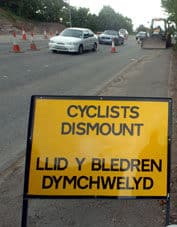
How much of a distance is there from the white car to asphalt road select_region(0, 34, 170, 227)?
4.80m

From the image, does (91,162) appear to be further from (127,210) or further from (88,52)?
(88,52)

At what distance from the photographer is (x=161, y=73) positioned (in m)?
19.4

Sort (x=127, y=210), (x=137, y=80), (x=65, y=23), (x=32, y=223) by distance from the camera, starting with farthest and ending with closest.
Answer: (x=65, y=23), (x=137, y=80), (x=127, y=210), (x=32, y=223)

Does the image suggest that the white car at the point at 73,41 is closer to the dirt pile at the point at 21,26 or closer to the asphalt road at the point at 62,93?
the asphalt road at the point at 62,93

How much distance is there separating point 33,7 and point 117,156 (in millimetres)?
64854

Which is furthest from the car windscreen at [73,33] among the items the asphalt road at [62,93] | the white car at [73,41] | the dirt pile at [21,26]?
the dirt pile at [21,26]

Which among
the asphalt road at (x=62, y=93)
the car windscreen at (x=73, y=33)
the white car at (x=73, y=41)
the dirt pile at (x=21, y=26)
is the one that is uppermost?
the dirt pile at (x=21, y=26)

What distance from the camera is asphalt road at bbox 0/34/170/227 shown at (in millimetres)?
4816

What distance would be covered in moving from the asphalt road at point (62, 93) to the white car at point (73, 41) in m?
4.80

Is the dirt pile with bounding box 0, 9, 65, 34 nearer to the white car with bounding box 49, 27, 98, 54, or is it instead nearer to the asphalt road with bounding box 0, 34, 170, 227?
the white car with bounding box 49, 27, 98, 54

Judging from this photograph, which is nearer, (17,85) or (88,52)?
(17,85)

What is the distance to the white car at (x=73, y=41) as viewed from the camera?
28.9m

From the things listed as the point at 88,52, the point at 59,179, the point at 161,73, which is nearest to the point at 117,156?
the point at 59,179

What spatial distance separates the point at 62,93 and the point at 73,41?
16.5 m
